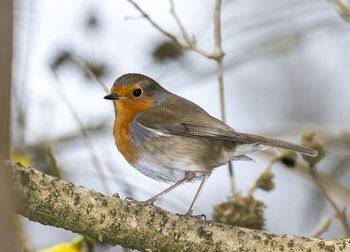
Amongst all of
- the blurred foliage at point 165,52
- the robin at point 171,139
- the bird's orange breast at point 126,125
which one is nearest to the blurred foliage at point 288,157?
the robin at point 171,139

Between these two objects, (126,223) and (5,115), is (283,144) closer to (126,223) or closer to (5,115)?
(126,223)

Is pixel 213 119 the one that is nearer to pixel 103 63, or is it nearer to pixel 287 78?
pixel 103 63

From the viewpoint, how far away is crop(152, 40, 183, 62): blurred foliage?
4191 mm

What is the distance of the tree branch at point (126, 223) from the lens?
200 cm

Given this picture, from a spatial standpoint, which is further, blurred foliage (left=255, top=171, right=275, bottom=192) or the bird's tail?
blurred foliage (left=255, top=171, right=275, bottom=192)

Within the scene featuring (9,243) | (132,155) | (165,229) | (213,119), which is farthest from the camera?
(213,119)

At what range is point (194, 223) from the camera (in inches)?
95.4

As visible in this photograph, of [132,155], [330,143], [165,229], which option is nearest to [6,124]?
[165,229]

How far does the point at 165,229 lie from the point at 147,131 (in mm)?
779

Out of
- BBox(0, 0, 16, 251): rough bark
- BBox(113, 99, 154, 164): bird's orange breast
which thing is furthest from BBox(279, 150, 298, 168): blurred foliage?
BBox(0, 0, 16, 251): rough bark

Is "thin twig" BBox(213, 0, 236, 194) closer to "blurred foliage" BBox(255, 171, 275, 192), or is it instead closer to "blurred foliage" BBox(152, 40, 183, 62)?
"blurred foliage" BBox(255, 171, 275, 192)

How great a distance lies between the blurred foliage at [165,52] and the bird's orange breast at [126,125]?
3.38ft

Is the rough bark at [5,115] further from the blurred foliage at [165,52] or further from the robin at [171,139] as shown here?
the blurred foliage at [165,52]

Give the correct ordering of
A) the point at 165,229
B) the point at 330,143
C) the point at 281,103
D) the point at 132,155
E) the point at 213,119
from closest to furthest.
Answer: the point at 165,229 → the point at 132,155 → the point at 213,119 → the point at 330,143 → the point at 281,103
